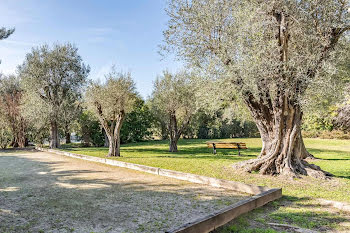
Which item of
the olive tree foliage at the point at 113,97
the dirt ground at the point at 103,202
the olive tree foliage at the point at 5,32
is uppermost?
the olive tree foliage at the point at 5,32

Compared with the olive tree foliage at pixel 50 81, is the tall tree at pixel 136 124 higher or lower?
lower

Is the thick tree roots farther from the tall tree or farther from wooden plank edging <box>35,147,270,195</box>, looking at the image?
the tall tree

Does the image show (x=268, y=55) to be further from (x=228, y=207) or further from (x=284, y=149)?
(x=228, y=207)

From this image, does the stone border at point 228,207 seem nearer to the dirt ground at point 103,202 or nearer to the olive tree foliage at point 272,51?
the dirt ground at point 103,202

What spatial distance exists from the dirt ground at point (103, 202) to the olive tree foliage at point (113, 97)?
636cm

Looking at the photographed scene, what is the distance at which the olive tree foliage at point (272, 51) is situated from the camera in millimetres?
8258

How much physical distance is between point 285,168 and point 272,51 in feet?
14.0

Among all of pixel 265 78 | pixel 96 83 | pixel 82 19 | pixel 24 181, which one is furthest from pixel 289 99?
pixel 82 19

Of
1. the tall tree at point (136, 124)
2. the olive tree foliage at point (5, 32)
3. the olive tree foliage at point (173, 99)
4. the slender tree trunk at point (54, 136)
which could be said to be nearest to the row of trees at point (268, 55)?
the olive tree foliage at point (5, 32)

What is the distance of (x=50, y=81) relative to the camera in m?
23.1

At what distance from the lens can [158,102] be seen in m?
19.3

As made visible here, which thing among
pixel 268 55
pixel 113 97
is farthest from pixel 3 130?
pixel 268 55

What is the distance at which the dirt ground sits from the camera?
4.43m

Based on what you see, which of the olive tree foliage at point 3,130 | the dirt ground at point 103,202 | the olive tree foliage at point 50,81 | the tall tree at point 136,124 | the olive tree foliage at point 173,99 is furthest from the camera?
the tall tree at point 136,124
